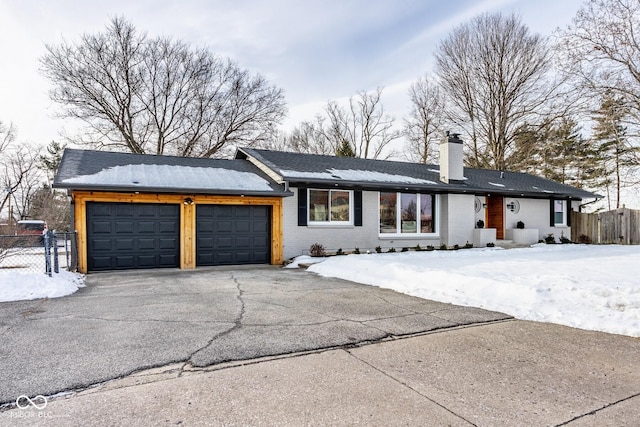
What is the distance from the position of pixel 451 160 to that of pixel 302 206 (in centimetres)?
655

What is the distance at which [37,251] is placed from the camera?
351 inches

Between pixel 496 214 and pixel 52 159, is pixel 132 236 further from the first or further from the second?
pixel 52 159

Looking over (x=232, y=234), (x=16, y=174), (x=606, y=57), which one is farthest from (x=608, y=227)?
(x=16, y=174)

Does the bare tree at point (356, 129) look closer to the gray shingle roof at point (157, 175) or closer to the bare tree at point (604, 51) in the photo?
the bare tree at point (604, 51)

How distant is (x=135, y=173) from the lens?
10.4 metres

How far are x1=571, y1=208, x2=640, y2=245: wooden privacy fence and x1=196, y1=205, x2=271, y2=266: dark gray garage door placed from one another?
14849mm

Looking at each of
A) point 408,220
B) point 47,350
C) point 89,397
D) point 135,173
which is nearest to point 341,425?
point 89,397

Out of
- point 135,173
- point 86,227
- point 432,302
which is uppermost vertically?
point 135,173

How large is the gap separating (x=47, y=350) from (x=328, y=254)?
27.9 feet

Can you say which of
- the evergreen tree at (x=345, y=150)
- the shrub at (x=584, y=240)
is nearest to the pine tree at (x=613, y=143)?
the shrub at (x=584, y=240)

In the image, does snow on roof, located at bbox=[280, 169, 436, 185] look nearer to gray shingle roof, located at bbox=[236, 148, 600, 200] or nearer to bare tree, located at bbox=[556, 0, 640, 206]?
gray shingle roof, located at bbox=[236, 148, 600, 200]

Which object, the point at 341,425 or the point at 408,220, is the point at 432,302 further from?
the point at 408,220

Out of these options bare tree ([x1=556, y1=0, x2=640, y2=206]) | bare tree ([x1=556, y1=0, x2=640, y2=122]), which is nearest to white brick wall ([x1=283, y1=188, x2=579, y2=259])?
bare tree ([x1=556, y1=0, x2=640, y2=206])

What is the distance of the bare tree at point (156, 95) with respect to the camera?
Result: 21.0 metres
